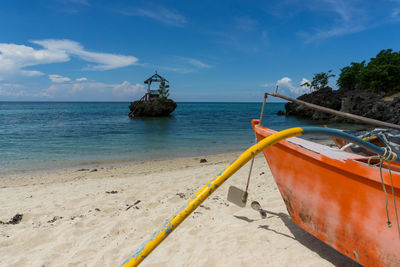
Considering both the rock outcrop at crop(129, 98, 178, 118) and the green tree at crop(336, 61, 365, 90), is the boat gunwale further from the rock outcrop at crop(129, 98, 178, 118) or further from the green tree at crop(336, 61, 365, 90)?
the green tree at crop(336, 61, 365, 90)

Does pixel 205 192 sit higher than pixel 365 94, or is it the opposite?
pixel 365 94

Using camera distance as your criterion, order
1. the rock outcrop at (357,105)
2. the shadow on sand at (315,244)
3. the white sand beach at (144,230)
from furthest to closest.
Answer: the rock outcrop at (357,105), the white sand beach at (144,230), the shadow on sand at (315,244)

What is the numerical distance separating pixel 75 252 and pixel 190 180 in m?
3.65

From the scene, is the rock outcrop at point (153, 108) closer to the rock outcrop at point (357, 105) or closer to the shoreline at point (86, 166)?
the rock outcrop at point (357, 105)

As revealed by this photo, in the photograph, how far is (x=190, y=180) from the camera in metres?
6.46

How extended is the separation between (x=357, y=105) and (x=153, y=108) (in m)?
34.6

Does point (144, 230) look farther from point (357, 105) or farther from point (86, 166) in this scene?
point (357, 105)

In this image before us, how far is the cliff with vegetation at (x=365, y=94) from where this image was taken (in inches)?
1164

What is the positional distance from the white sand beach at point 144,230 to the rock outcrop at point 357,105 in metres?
29.6

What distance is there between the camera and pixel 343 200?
2.25 metres

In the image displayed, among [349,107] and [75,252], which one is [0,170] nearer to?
[75,252]

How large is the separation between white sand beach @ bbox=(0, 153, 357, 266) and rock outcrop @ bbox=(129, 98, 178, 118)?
129ft

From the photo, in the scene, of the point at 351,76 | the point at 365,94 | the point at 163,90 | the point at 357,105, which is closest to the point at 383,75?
the point at 351,76

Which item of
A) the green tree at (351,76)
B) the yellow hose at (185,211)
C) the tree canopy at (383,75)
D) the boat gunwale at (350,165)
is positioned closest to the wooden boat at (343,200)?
the boat gunwale at (350,165)
